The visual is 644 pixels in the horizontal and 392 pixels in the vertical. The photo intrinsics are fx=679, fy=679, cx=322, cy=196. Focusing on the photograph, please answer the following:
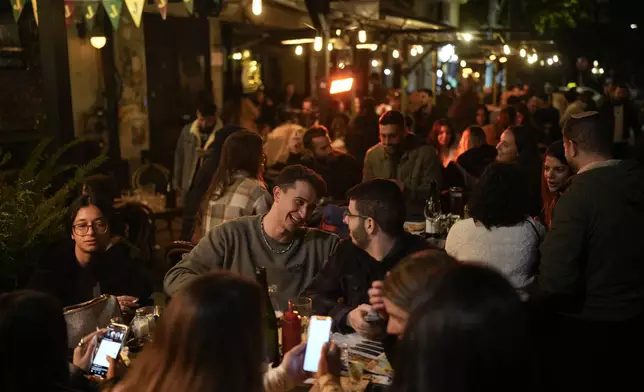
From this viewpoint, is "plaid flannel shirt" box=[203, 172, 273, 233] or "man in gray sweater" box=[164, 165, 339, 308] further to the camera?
"plaid flannel shirt" box=[203, 172, 273, 233]

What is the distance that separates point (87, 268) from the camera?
12.8ft

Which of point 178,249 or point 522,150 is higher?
point 522,150

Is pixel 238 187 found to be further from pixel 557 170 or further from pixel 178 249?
pixel 557 170

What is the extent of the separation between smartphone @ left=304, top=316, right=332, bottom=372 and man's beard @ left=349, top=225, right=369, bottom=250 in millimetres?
753

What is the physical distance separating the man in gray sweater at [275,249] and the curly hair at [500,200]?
32.9 inches

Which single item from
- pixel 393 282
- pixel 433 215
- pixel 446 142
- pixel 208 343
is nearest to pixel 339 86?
pixel 446 142

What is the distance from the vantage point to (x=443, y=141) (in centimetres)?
828

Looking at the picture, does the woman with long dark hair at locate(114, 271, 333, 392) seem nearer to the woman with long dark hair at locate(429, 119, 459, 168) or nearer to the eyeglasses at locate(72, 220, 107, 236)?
the eyeglasses at locate(72, 220, 107, 236)

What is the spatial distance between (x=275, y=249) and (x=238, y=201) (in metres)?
1.17

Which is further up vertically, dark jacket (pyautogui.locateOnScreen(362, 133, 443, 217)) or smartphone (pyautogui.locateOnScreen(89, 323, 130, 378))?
dark jacket (pyautogui.locateOnScreen(362, 133, 443, 217))

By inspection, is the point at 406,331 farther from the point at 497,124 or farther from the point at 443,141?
the point at 497,124

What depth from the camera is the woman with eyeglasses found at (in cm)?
383

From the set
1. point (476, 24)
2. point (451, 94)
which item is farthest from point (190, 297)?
point (476, 24)

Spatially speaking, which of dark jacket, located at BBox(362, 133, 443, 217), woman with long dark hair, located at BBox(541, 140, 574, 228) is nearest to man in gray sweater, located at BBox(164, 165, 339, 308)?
woman with long dark hair, located at BBox(541, 140, 574, 228)
